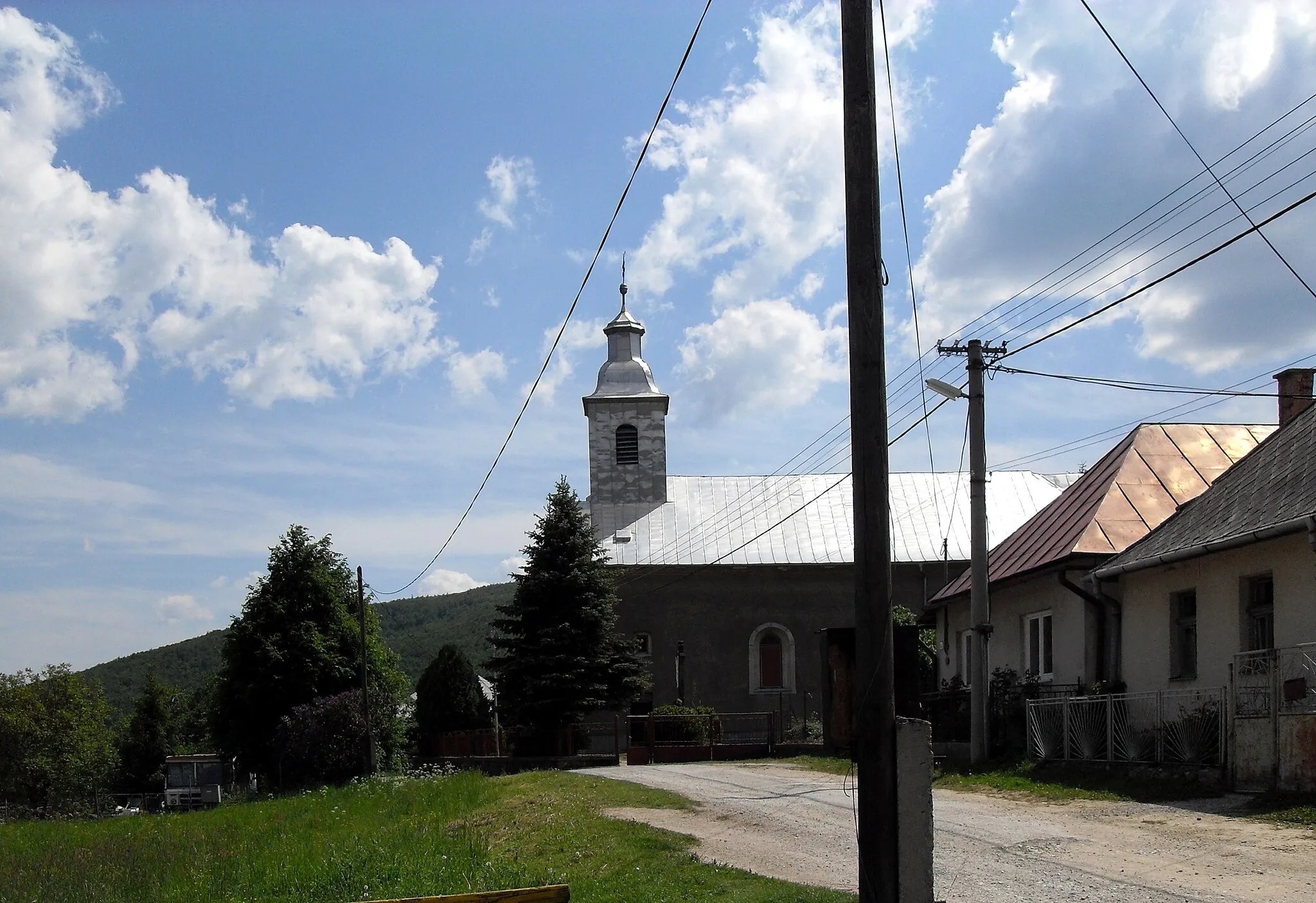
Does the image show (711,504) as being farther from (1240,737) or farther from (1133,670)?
(1240,737)

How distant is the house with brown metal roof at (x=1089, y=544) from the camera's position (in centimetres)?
2142

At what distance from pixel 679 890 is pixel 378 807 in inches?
552

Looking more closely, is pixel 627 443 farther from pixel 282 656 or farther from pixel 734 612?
pixel 282 656

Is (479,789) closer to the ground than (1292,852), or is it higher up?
closer to the ground

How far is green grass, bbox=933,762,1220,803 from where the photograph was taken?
1459cm

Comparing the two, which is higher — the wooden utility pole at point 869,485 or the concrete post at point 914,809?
the wooden utility pole at point 869,485

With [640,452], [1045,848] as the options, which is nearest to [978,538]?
[1045,848]

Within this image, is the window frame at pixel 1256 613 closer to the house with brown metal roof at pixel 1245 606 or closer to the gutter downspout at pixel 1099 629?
the house with brown metal roof at pixel 1245 606

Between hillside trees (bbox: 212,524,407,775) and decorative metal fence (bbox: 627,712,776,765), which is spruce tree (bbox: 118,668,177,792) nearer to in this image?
hillside trees (bbox: 212,524,407,775)

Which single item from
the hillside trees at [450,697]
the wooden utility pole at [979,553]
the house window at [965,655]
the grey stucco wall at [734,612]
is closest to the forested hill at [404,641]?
the hillside trees at [450,697]

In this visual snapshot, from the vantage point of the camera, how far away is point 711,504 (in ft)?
162

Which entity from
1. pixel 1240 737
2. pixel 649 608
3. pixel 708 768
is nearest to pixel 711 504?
pixel 649 608

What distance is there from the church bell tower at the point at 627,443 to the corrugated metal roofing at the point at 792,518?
2.10 ft

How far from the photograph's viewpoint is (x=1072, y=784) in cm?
1691
